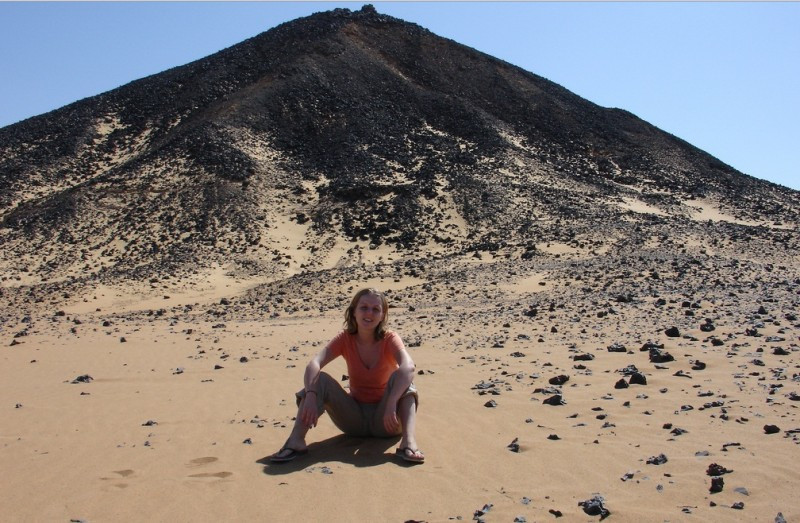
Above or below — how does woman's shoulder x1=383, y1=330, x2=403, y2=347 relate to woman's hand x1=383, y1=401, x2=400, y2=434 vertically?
above

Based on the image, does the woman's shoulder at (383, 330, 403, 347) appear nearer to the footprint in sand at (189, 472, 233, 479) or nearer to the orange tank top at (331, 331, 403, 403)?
the orange tank top at (331, 331, 403, 403)

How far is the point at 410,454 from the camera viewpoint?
212 inches

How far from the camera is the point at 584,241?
92.0 feet

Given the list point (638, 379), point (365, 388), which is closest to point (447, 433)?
point (365, 388)

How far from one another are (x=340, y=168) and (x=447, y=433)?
113 ft

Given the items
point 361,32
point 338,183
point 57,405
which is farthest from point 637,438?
point 361,32

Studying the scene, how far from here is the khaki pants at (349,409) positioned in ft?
19.1

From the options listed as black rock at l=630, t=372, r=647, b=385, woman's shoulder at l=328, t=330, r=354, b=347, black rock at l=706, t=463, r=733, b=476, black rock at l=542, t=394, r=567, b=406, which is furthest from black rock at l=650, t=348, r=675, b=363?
woman's shoulder at l=328, t=330, r=354, b=347

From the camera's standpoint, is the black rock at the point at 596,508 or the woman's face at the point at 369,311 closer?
the black rock at the point at 596,508

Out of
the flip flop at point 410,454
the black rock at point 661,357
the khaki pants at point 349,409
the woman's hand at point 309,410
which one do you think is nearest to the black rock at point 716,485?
the flip flop at point 410,454

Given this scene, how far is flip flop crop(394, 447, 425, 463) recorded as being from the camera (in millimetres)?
5367

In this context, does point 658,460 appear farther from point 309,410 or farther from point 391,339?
point 309,410

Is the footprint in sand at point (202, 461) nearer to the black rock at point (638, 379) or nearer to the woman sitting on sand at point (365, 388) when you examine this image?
the woman sitting on sand at point (365, 388)

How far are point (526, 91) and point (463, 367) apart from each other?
48.8 meters
